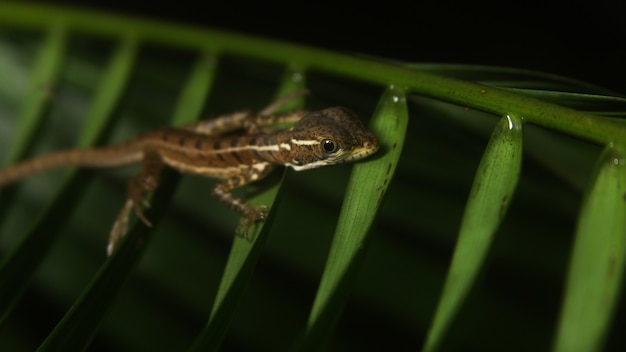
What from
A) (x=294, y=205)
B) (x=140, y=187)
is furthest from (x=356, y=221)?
(x=140, y=187)

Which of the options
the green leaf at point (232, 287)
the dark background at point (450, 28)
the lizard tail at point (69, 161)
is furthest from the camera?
the dark background at point (450, 28)

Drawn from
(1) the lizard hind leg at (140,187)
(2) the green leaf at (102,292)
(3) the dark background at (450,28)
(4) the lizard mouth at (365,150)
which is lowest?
(2) the green leaf at (102,292)

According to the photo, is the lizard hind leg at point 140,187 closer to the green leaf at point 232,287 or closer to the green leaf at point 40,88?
the green leaf at point 40,88

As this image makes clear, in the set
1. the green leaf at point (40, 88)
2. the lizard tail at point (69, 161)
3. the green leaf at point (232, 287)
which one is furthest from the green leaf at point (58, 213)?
the green leaf at point (232, 287)

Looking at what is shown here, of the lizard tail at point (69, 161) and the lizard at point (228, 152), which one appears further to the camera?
the lizard tail at point (69, 161)

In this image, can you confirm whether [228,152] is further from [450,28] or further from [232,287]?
[450,28]

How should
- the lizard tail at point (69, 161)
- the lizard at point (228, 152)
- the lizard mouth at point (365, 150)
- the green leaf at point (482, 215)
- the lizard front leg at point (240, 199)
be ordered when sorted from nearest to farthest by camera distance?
the green leaf at point (482, 215) < the lizard mouth at point (365, 150) < the lizard front leg at point (240, 199) < the lizard at point (228, 152) < the lizard tail at point (69, 161)

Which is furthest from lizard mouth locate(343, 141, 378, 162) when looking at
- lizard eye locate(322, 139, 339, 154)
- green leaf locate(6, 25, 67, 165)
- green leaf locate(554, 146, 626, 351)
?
green leaf locate(6, 25, 67, 165)

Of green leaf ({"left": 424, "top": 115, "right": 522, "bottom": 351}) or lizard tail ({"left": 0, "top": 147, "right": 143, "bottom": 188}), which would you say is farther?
lizard tail ({"left": 0, "top": 147, "right": 143, "bottom": 188})

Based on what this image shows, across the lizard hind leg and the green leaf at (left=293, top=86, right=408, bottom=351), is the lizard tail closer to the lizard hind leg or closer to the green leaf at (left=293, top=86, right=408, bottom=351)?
the lizard hind leg
